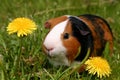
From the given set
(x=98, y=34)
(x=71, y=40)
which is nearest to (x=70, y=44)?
(x=71, y=40)

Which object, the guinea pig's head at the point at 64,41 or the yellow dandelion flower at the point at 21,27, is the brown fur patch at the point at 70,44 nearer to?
the guinea pig's head at the point at 64,41

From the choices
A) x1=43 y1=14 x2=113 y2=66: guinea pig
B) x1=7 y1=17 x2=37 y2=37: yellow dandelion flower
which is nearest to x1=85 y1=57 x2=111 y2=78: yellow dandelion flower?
x1=43 y1=14 x2=113 y2=66: guinea pig

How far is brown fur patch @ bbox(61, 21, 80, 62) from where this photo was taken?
244 cm

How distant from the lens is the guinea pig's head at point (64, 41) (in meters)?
2.42

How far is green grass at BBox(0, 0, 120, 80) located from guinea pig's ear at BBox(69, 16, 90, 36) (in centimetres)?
26

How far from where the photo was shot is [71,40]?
2.46 meters

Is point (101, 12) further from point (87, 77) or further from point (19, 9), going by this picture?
point (87, 77)

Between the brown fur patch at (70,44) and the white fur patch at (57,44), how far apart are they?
24mm

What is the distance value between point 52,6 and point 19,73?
4.94ft

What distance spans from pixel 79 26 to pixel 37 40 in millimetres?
516

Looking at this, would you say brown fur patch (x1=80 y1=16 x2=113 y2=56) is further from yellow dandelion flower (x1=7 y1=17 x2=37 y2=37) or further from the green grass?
yellow dandelion flower (x1=7 y1=17 x2=37 y2=37)

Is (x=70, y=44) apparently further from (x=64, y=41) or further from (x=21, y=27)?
(x=21, y=27)

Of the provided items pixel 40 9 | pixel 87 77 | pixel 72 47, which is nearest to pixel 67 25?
pixel 72 47

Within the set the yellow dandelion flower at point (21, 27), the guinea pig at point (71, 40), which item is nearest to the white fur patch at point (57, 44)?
the guinea pig at point (71, 40)
